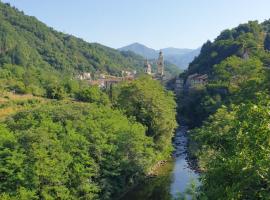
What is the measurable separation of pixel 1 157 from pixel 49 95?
63503 millimetres

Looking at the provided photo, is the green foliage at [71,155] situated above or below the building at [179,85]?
below

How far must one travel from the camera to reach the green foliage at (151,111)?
2063 inches

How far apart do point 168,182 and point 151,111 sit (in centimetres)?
1020

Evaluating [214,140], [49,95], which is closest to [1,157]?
[214,140]

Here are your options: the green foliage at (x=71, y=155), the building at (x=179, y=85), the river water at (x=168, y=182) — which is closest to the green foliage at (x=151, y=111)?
the river water at (x=168, y=182)

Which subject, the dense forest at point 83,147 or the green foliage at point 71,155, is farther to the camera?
the dense forest at point 83,147

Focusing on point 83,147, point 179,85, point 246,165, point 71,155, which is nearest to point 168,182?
point 83,147

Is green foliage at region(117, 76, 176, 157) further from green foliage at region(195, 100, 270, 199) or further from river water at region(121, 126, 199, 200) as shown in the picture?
green foliage at region(195, 100, 270, 199)

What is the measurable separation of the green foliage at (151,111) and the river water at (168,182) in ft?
7.88

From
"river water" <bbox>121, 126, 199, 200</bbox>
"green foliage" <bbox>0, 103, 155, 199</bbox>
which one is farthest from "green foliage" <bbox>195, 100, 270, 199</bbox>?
"river water" <bbox>121, 126, 199, 200</bbox>

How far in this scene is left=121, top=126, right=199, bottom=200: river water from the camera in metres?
40.8

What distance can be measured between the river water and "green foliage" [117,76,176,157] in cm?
240

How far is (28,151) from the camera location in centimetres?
3020

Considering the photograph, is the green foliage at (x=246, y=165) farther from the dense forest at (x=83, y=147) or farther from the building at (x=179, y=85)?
the building at (x=179, y=85)
